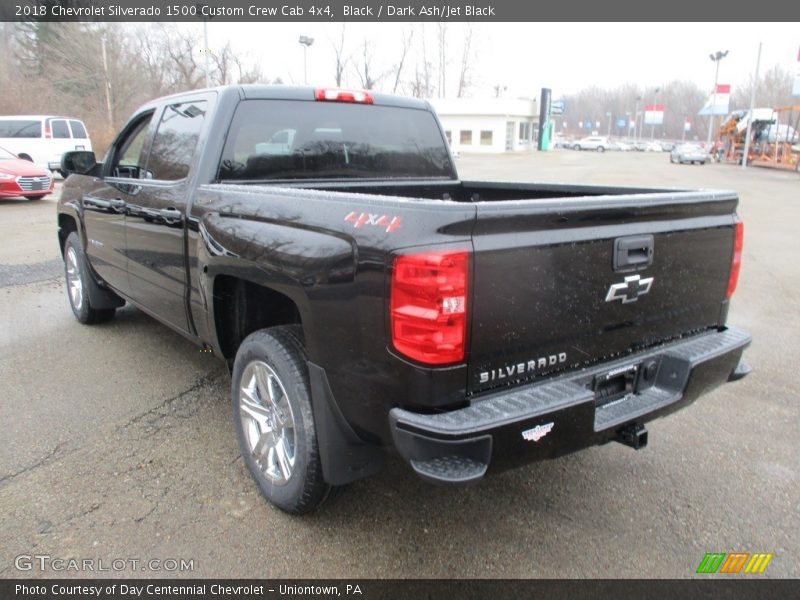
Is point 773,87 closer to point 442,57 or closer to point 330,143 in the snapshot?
point 442,57

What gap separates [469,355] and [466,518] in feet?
3.68

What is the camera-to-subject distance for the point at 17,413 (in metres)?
3.82

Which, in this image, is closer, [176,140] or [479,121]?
[176,140]

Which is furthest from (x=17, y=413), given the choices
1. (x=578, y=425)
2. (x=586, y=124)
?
(x=586, y=124)

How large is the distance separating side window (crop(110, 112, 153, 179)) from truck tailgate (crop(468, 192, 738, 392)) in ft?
9.92

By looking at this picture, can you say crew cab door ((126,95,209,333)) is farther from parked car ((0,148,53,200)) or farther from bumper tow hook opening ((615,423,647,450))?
parked car ((0,148,53,200))

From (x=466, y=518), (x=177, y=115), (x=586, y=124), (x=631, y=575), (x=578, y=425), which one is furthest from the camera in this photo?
(x=586, y=124)

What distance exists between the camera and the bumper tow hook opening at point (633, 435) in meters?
2.52

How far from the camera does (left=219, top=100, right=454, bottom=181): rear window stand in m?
3.50

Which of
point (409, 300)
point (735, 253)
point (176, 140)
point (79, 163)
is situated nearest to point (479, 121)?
point (79, 163)

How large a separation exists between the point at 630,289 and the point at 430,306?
3.24 feet

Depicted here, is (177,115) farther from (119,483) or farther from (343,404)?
(343,404)

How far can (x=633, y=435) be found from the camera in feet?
8.28

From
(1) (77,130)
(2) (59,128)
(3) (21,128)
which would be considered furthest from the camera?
(1) (77,130)
